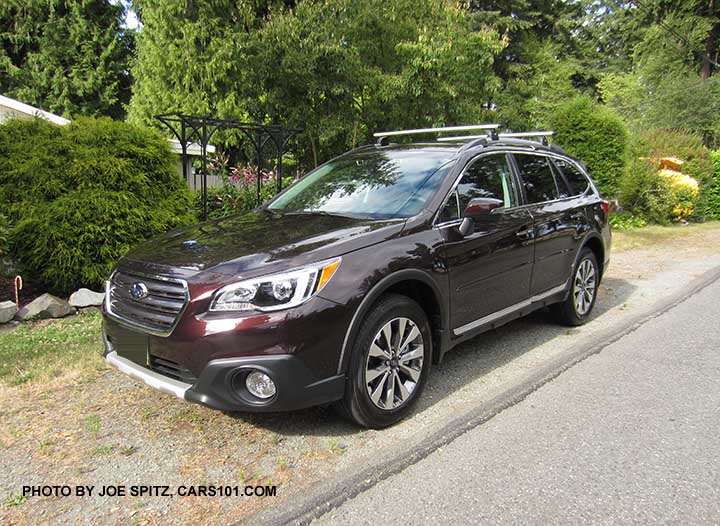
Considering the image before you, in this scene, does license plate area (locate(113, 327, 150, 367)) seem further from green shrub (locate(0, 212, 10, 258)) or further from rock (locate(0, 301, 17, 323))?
green shrub (locate(0, 212, 10, 258))

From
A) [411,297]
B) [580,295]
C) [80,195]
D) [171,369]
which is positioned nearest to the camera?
[171,369]

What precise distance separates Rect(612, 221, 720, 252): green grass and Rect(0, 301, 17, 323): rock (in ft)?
33.1

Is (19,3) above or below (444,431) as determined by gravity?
above

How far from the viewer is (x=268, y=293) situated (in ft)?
9.44

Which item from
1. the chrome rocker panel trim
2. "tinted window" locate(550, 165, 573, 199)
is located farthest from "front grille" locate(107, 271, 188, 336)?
"tinted window" locate(550, 165, 573, 199)

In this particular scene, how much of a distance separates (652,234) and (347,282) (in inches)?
490

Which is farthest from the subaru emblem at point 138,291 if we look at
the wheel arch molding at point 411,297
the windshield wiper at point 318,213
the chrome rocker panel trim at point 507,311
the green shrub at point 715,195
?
the green shrub at point 715,195

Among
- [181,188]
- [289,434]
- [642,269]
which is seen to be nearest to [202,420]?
[289,434]

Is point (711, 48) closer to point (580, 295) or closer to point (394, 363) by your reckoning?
point (580, 295)

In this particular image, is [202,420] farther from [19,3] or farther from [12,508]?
[19,3]

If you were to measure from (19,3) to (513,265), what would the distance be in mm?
30620

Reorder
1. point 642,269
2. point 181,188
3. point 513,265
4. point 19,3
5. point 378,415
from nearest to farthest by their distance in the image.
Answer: point 378,415 → point 513,265 → point 181,188 → point 642,269 → point 19,3

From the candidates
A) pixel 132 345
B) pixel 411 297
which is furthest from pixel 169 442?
pixel 411 297

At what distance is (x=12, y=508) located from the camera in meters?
2.58
